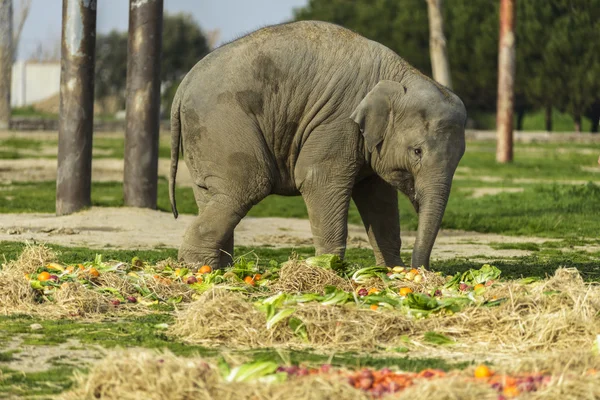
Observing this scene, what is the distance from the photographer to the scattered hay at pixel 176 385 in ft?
18.9

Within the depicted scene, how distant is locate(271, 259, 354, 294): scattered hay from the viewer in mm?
9891

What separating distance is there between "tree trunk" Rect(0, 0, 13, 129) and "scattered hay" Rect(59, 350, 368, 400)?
1583 inches

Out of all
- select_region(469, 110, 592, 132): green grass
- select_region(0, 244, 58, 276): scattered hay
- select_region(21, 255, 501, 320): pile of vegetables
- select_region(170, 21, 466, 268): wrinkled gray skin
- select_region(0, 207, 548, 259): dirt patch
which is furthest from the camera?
select_region(469, 110, 592, 132): green grass

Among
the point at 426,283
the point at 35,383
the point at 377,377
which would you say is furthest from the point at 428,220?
the point at 35,383

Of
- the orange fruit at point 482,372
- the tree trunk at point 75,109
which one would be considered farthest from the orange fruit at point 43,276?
the tree trunk at point 75,109

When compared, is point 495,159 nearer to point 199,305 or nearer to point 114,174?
point 114,174

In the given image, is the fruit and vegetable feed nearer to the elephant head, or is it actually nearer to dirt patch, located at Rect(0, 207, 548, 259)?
the elephant head

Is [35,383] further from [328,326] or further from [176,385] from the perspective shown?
[328,326]

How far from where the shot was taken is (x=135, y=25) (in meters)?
17.5

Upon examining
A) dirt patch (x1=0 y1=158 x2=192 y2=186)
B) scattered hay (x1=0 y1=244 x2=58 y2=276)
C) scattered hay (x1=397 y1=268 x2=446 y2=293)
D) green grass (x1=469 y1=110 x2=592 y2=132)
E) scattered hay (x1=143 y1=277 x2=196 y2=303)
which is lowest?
green grass (x1=469 y1=110 x2=592 y2=132)

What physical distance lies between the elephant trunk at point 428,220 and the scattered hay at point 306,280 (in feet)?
3.14

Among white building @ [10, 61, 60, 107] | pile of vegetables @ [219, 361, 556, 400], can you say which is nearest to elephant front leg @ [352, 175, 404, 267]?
pile of vegetables @ [219, 361, 556, 400]

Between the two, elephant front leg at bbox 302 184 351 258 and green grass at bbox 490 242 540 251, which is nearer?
elephant front leg at bbox 302 184 351 258

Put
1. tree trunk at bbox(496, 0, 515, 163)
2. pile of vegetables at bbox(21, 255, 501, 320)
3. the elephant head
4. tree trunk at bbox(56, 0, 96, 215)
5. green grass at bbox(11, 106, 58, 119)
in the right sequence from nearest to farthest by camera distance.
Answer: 1. pile of vegetables at bbox(21, 255, 501, 320)
2. the elephant head
3. tree trunk at bbox(56, 0, 96, 215)
4. tree trunk at bbox(496, 0, 515, 163)
5. green grass at bbox(11, 106, 58, 119)
